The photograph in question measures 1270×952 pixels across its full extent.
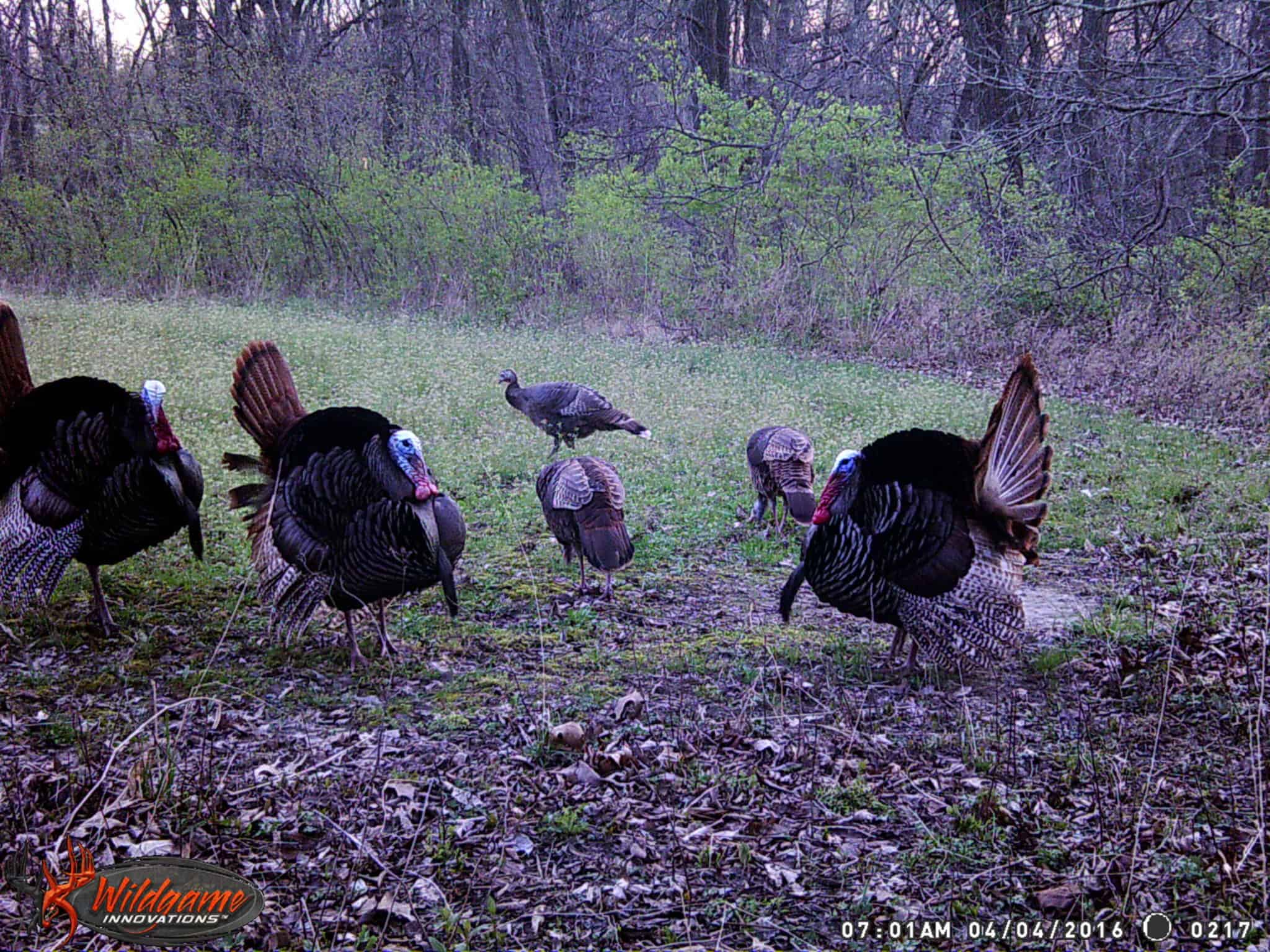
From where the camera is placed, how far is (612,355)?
29.1 ft

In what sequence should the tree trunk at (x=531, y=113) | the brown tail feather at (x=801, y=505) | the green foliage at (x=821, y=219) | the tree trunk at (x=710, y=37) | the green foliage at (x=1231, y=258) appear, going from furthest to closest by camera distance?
1. the tree trunk at (x=710, y=37)
2. the tree trunk at (x=531, y=113)
3. the green foliage at (x=821, y=219)
4. the green foliage at (x=1231, y=258)
5. the brown tail feather at (x=801, y=505)

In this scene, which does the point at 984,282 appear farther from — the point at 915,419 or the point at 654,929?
the point at 654,929

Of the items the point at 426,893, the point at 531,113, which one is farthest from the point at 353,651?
the point at 531,113

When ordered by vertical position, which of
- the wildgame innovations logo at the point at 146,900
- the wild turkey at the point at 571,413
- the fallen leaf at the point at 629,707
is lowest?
the fallen leaf at the point at 629,707

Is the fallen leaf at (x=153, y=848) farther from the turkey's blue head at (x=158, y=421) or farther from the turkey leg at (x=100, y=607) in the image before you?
the turkey's blue head at (x=158, y=421)

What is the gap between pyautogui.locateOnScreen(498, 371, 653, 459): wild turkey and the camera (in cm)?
734

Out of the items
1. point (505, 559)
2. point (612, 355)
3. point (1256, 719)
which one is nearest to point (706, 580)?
point (505, 559)

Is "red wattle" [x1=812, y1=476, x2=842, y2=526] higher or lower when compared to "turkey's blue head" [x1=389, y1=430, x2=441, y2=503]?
lower

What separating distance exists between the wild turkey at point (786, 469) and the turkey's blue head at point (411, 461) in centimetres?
234

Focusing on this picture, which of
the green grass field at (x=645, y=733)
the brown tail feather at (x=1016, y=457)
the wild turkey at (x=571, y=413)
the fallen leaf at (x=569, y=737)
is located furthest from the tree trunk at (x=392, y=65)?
the fallen leaf at (x=569, y=737)

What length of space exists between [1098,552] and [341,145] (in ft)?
25.4

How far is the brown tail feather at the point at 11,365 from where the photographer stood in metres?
4.13

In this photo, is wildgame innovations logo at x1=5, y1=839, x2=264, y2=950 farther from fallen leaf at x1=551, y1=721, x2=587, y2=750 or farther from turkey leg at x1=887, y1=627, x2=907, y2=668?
turkey leg at x1=887, y1=627, x2=907, y2=668

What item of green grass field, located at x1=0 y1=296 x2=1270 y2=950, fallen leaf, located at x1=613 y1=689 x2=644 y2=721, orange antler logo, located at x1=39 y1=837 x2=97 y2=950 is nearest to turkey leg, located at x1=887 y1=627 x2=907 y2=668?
green grass field, located at x1=0 y1=296 x2=1270 y2=950
